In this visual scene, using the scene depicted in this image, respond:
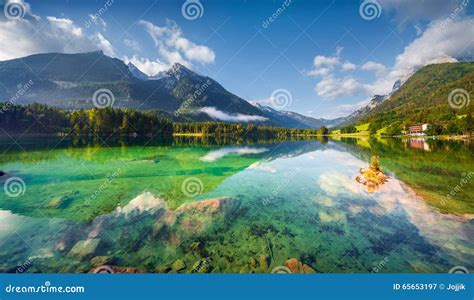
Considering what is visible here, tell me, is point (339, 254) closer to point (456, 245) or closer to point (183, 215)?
point (456, 245)

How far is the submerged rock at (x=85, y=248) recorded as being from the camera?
27.6 ft

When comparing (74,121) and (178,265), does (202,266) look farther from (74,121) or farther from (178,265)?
(74,121)

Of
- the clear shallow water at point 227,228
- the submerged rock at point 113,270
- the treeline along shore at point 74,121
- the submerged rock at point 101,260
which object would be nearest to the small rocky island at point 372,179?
the clear shallow water at point 227,228

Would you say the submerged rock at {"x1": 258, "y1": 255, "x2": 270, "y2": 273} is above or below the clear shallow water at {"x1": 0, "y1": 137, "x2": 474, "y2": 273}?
below

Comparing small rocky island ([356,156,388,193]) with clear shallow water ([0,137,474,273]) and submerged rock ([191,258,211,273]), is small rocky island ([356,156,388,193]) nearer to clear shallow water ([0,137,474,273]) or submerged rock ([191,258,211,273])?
clear shallow water ([0,137,474,273])

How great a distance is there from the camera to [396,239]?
9.68 m

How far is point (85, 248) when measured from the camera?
8.80 meters

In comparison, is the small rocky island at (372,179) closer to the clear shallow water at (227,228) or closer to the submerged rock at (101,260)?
the clear shallow water at (227,228)

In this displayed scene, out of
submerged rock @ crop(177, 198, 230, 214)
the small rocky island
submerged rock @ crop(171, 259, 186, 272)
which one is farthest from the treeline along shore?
submerged rock @ crop(171, 259, 186, 272)

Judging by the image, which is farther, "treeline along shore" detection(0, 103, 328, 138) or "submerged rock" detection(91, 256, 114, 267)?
"treeline along shore" detection(0, 103, 328, 138)

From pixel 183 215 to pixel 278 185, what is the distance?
Result: 932cm

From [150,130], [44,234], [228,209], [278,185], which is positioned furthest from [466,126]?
[150,130]

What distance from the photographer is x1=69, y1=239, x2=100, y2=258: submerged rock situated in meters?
8.41

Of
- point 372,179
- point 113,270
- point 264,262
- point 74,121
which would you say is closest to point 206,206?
point 264,262
